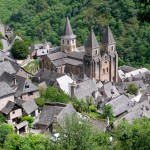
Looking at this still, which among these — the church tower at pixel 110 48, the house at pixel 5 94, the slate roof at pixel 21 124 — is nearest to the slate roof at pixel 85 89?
the church tower at pixel 110 48

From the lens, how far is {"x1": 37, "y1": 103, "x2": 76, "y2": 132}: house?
106 ft

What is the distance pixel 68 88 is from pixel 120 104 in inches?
251

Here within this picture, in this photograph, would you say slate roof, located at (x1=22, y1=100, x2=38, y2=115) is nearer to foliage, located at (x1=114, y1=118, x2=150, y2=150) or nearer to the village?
the village

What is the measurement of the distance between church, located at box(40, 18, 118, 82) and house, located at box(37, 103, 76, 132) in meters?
17.5

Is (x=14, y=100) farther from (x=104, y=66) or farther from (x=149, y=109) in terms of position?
(x=104, y=66)

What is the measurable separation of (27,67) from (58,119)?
803 inches

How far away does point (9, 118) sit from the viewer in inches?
1303

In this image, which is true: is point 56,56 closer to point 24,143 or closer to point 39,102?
point 39,102

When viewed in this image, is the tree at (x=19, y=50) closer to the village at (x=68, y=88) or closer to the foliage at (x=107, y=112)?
the village at (x=68, y=88)

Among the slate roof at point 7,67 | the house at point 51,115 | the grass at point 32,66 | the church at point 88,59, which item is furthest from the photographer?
the grass at point 32,66

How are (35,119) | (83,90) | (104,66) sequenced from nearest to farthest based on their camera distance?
(35,119)
(83,90)
(104,66)

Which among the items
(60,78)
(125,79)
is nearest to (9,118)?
(60,78)

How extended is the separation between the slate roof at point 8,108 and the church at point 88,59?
18.8 m

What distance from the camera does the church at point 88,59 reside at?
51.3 m
